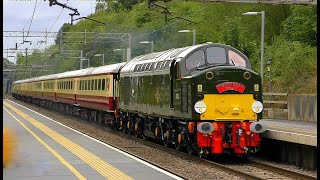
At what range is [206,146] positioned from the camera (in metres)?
16.4

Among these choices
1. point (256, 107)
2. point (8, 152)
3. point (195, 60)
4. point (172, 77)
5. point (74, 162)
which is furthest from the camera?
point (172, 77)

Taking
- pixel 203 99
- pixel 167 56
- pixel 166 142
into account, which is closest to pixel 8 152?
pixel 166 142

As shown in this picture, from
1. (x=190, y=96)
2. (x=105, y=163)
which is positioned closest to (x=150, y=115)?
(x=190, y=96)

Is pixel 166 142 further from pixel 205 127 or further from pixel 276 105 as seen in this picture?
pixel 276 105

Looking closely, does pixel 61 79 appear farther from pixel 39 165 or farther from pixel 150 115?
pixel 39 165

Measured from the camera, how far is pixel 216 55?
58.2ft

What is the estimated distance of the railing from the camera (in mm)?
32312

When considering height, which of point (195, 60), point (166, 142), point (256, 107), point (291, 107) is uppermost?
point (195, 60)

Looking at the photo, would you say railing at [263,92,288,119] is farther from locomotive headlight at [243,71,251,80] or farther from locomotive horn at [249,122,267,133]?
locomotive horn at [249,122,267,133]

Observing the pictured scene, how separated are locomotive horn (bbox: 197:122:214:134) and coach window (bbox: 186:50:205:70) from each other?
193cm

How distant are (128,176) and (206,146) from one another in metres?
4.26

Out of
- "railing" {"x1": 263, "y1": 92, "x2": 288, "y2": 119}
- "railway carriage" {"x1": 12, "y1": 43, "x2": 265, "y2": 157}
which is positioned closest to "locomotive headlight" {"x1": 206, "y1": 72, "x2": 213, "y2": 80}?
"railway carriage" {"x1": 12, "y1": 43, "x2": 265, "y2": 157}

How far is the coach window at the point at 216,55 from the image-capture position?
17688 mm

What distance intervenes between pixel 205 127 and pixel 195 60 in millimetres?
2254
